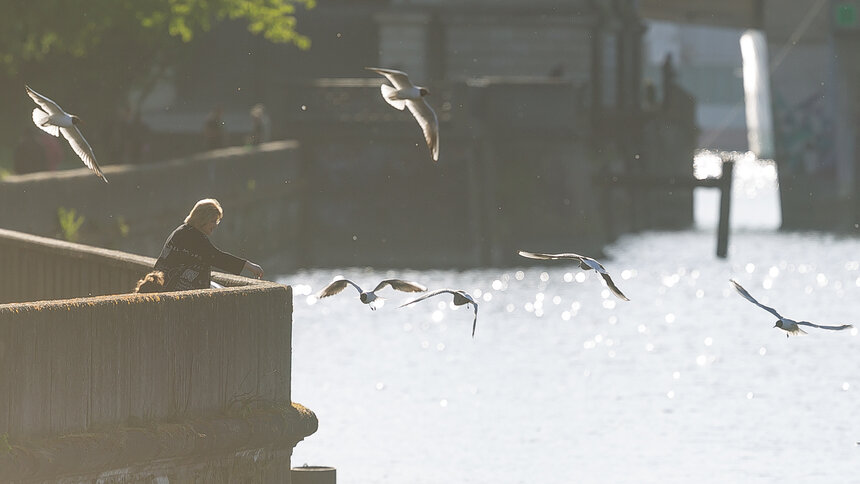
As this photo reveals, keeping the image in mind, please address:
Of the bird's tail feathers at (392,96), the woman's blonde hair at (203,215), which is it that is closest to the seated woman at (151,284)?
the woman's blonde hair at (203,215)

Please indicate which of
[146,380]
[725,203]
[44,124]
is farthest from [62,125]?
[725,203]

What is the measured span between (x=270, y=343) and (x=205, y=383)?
624 mm

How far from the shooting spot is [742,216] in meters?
81.4

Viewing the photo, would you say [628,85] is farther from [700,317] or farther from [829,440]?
[829,440]

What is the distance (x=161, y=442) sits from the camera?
10.3 m

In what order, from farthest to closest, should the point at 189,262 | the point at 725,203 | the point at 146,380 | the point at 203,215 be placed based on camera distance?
the point at 725,203 < the point at 203,215 < the point at 189,262 < the point at 146,380

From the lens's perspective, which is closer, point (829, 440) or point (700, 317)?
point (829, 440)

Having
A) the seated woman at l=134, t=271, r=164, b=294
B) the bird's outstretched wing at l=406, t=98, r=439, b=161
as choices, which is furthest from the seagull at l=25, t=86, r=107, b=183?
the bird's outstretched wing at l=406, t=98, r=439, b=161

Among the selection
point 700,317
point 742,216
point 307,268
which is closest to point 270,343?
point 700,317

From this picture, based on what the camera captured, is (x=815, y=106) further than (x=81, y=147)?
Yes

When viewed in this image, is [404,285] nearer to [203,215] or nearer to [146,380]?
[203,215]

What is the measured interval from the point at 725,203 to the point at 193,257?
124 ft

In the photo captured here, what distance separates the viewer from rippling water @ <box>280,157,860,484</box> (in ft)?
70.2

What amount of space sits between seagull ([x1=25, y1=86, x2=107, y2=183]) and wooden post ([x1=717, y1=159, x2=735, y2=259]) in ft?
111
